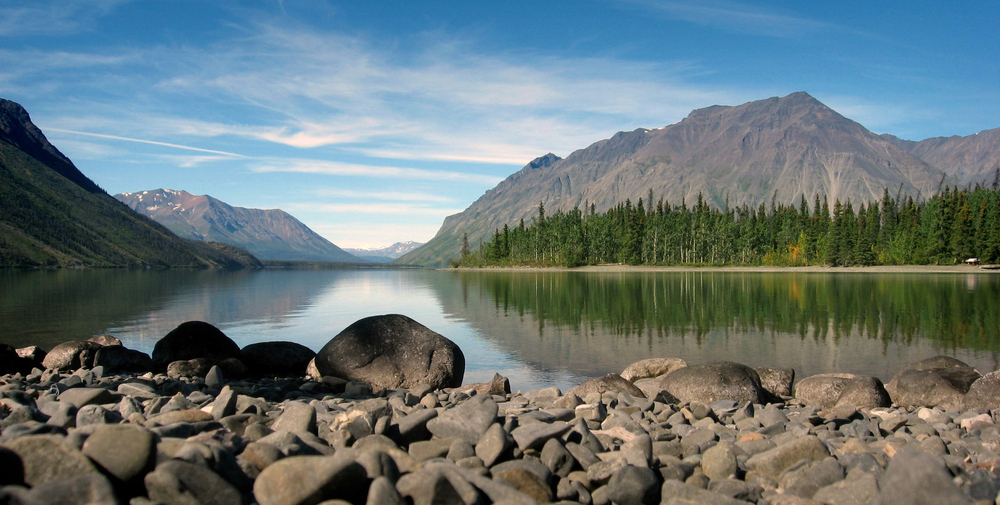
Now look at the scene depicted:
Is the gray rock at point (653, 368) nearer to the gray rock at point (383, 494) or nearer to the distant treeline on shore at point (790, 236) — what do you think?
the gray rock at point (383, 494)

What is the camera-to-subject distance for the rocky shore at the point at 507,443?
5559 millimetres

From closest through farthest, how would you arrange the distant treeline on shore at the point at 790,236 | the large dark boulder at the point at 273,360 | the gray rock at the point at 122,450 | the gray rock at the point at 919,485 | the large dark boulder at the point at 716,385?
the gray rock at the point at 122,450
the gray rock at the point at 919,485
the large dark boulder at the point at 716,385
the large dark boulder at the point at 273,360
the distant treeline on shore at the point at 790,236

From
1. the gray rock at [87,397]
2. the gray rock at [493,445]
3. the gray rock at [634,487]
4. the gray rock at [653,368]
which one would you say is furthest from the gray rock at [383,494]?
the gray rock at [653,368]

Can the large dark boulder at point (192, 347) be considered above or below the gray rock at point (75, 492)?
below

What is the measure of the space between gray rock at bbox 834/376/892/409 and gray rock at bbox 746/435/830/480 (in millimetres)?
7023

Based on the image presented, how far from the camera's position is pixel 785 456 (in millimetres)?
7922

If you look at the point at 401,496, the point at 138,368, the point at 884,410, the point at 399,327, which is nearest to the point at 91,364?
the point at 138,368

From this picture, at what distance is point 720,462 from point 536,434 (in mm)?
2625

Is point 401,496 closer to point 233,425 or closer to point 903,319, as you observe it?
point 233,425

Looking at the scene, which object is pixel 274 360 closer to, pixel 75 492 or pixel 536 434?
pixel 536 434

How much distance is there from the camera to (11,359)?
1769 centimetres

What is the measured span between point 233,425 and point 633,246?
575ft

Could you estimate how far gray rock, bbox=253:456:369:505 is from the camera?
5535mm

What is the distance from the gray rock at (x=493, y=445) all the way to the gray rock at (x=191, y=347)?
1441cm
